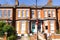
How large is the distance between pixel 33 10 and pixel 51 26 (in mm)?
7676

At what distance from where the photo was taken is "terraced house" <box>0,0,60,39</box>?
4697 centimetres

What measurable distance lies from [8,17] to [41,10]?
1049 cm

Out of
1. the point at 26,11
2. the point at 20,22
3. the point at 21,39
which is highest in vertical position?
the point at 26,11

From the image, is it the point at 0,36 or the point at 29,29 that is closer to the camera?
the point at 0,36

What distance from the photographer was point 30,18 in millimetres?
48750

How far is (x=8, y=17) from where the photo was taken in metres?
47.7

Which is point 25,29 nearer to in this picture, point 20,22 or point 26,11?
point 20,22

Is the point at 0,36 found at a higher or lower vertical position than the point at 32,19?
lower

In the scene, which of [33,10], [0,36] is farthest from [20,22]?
[0,36]

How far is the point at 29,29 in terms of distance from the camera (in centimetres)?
4759

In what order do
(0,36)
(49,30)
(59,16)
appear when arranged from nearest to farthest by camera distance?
(0,36) → (49,30) → (59,16)

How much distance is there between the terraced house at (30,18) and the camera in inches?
1849

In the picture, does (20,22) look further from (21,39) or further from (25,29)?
(21,39)

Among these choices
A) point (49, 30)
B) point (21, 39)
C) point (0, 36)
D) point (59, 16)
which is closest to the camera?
point (0, 36)
